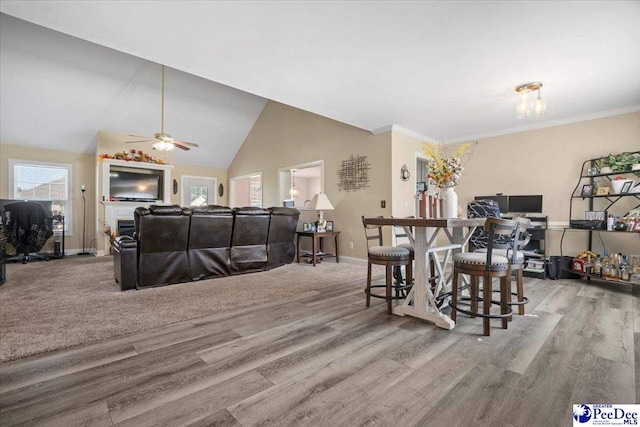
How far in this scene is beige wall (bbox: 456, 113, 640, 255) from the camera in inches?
162

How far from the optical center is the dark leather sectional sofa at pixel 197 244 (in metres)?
3.39

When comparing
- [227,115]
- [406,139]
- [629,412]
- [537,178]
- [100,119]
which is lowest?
[629,412]

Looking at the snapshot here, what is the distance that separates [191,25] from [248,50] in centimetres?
53

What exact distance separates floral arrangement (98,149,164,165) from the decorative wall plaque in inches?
194

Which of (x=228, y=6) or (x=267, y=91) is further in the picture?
(x=267, y=91)

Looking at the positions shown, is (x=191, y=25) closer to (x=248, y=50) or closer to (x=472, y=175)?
(x=248, y=50)

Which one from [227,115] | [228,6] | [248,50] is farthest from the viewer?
[227,115]

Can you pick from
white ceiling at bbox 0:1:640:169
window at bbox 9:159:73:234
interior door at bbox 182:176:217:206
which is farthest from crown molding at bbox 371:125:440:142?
window at bbox 9:159:73:234

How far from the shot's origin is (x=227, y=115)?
7613 mm

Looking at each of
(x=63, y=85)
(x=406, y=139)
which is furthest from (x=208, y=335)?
(x=63, y=85)

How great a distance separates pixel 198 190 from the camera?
8922 mm

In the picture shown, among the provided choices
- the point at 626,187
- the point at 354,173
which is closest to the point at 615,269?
the point at 626,187

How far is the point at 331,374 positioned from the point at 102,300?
2.73 meters
